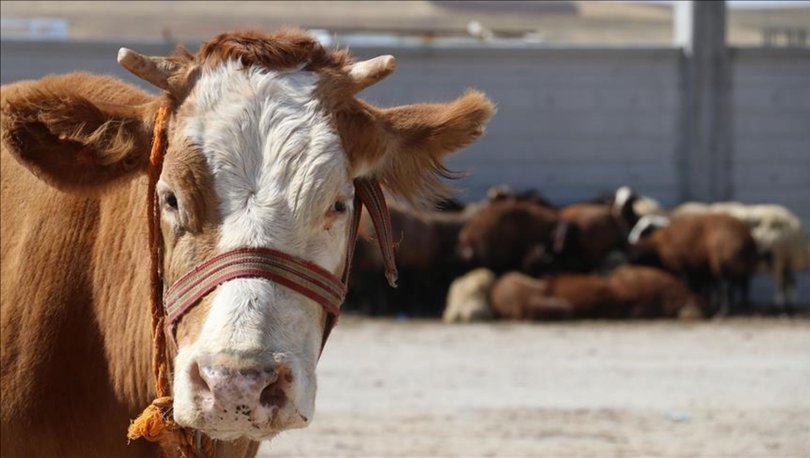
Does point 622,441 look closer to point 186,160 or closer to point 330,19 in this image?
point 186,160

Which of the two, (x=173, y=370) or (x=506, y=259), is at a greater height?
(x=173, y=370)

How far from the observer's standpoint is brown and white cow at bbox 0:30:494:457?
10.7ft

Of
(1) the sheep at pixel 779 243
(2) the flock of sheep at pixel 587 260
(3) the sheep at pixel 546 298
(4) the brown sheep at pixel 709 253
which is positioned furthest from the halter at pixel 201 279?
(1) the sheep at pixel 779 243

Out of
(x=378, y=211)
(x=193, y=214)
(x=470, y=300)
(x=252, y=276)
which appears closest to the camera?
(x=252, y=276)

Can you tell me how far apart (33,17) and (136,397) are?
47.2 ft

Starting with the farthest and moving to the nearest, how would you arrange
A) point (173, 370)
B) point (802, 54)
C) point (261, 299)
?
1. point (802, 54)
2. point (173, 370)
3. point (261, 299)

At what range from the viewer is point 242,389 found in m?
3.14

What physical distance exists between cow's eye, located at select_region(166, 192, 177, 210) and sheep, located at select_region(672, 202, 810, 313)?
1258cm

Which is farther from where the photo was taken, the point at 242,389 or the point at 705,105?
the point at 705,105

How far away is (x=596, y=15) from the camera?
1862cm

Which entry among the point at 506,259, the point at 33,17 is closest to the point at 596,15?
the point at 506,259

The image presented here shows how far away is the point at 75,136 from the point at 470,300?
11037 mm

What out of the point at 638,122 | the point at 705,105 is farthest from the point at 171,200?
the point at 705,105

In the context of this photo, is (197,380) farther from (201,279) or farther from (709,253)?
(709,253)
